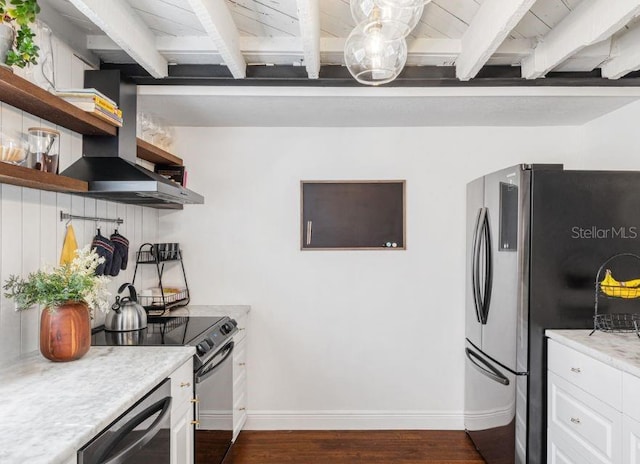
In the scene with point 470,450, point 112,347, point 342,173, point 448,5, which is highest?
point 448,5

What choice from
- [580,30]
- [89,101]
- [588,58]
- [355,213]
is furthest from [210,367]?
[588,58]

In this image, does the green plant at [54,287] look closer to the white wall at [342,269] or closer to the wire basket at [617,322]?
the white wall at [342,269]

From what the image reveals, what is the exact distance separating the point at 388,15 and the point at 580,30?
1183 mm

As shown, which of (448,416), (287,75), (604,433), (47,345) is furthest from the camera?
(448,416)

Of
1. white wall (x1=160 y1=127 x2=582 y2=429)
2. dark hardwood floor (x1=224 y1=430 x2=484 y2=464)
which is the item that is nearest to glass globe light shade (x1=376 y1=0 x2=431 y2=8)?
white wall (x1=160 y1=127 x2=582 y2=429)

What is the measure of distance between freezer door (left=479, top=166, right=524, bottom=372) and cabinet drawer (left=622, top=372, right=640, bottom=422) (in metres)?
0.63

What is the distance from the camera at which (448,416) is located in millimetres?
3160

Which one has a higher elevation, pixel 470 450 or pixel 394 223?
pixel 394 223

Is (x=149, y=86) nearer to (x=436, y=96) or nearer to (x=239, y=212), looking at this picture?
(x=239, y=212)

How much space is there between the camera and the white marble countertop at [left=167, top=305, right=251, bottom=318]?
2846mm

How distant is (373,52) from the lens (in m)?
1.34

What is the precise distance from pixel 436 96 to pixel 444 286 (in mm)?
1440

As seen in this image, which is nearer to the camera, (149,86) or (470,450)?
(149,86)

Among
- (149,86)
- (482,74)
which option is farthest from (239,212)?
(482,74)
